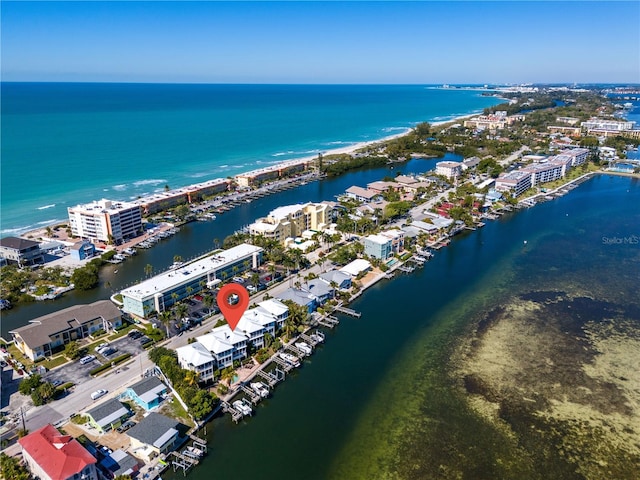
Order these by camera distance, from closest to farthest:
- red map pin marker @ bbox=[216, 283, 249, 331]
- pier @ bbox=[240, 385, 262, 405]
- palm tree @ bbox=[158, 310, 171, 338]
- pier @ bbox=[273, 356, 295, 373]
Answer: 1. pier @ bbox=[240, 385, 262, 405]
2. red map pin marker @ bbox=[216, 283, 249, 331]
3. pier @ bbox=[273, 356, 295, 373]
4. palm tree @ bbox=[158, 310, 171, 338]

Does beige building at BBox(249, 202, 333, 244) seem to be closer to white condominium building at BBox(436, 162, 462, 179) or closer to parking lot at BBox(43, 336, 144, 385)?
parking lot at BBox(43, 336, 144, 385)

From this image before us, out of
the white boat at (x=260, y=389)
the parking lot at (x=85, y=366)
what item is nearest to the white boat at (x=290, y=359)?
the white boat at (x=260, y=389)

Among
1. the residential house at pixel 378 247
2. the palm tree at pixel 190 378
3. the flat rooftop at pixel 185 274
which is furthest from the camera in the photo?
Answer: the residential house at pixel 378 247

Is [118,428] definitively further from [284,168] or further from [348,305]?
[284,168]

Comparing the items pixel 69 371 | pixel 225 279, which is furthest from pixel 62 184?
pixel 69 371

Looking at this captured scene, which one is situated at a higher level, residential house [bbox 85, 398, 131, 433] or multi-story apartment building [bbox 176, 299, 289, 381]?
multi-story apartment building [bbox 176, 299, 289, 381]

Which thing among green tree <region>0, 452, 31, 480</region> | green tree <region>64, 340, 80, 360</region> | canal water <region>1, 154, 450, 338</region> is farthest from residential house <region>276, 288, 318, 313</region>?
green tree <region>0, 452, 31, 480</region>

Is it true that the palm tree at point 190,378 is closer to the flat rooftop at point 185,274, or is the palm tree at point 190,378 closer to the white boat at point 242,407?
the white boat at point 242,407
